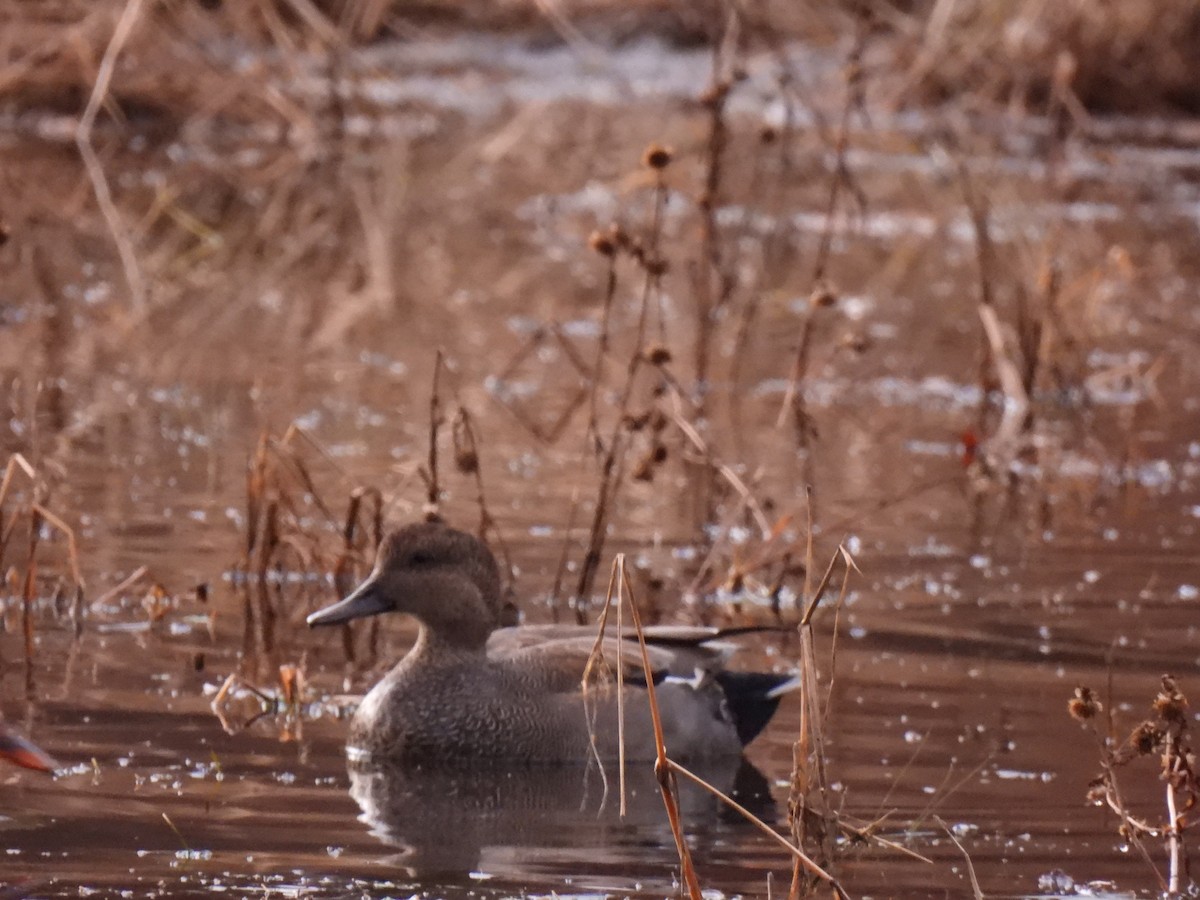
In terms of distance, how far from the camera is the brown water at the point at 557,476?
16.1 feet

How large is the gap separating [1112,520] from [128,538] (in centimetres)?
304

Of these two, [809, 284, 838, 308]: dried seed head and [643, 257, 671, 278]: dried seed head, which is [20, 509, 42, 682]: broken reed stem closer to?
[643, 257, 671, 278]: dried seed head

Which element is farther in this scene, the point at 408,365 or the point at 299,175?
the point at 299,175

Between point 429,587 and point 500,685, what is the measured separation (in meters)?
0.29

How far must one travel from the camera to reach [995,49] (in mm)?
19766

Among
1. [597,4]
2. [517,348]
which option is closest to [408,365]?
[517,348]

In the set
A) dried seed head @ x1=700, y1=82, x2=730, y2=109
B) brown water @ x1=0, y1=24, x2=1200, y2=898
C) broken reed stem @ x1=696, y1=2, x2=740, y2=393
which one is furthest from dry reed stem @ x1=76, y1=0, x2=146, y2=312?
dried seed head @ x1=700, y1=82, x2=730, y2=109

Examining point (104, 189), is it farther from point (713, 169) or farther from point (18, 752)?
point (18, 752)

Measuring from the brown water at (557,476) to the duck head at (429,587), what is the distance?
0.99 ft

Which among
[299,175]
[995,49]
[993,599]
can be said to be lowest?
[993,599]

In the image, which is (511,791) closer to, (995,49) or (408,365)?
(408,365)

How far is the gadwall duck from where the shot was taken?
5543mm

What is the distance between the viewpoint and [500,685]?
18.5 feet

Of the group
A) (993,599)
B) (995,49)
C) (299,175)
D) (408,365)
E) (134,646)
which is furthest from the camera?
(995,49)
